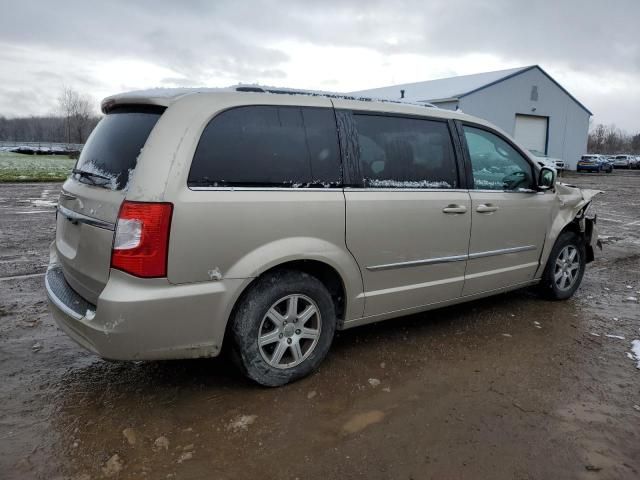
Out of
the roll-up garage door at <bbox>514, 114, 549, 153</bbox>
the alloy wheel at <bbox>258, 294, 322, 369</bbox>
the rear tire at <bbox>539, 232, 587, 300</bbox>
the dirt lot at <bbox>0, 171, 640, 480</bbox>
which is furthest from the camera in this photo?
the roll-up garage door at <bbox>514, 114, 549, 153</bbox>

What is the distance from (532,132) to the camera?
33.6m

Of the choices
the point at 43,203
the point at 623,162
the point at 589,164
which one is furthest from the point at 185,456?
the point at 623,162

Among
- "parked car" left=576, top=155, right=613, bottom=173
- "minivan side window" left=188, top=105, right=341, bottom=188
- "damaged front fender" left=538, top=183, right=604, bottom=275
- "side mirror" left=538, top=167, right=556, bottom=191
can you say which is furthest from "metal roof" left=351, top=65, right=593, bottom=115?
"minivan side window" left=188, top=105, right=341, bottom=188

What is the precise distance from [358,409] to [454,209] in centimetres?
173

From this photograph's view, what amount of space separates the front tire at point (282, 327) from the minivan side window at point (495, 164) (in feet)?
5.87

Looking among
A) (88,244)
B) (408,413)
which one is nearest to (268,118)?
(88,244)

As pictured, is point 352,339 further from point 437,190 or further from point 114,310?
point 114,310

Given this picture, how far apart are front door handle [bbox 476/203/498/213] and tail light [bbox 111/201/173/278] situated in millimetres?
2536

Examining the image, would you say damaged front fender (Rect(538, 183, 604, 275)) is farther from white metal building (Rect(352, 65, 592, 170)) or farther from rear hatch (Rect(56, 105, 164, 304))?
white metal building (Rect(352, 65, 592, 170))

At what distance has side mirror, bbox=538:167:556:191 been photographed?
15.4 ft

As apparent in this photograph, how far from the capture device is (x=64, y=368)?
11.6 feet

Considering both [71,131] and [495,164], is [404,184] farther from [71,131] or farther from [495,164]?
[71,131]

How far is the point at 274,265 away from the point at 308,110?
1.08 meters

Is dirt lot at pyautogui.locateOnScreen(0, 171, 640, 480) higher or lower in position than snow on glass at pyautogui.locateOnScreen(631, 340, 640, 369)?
lower
